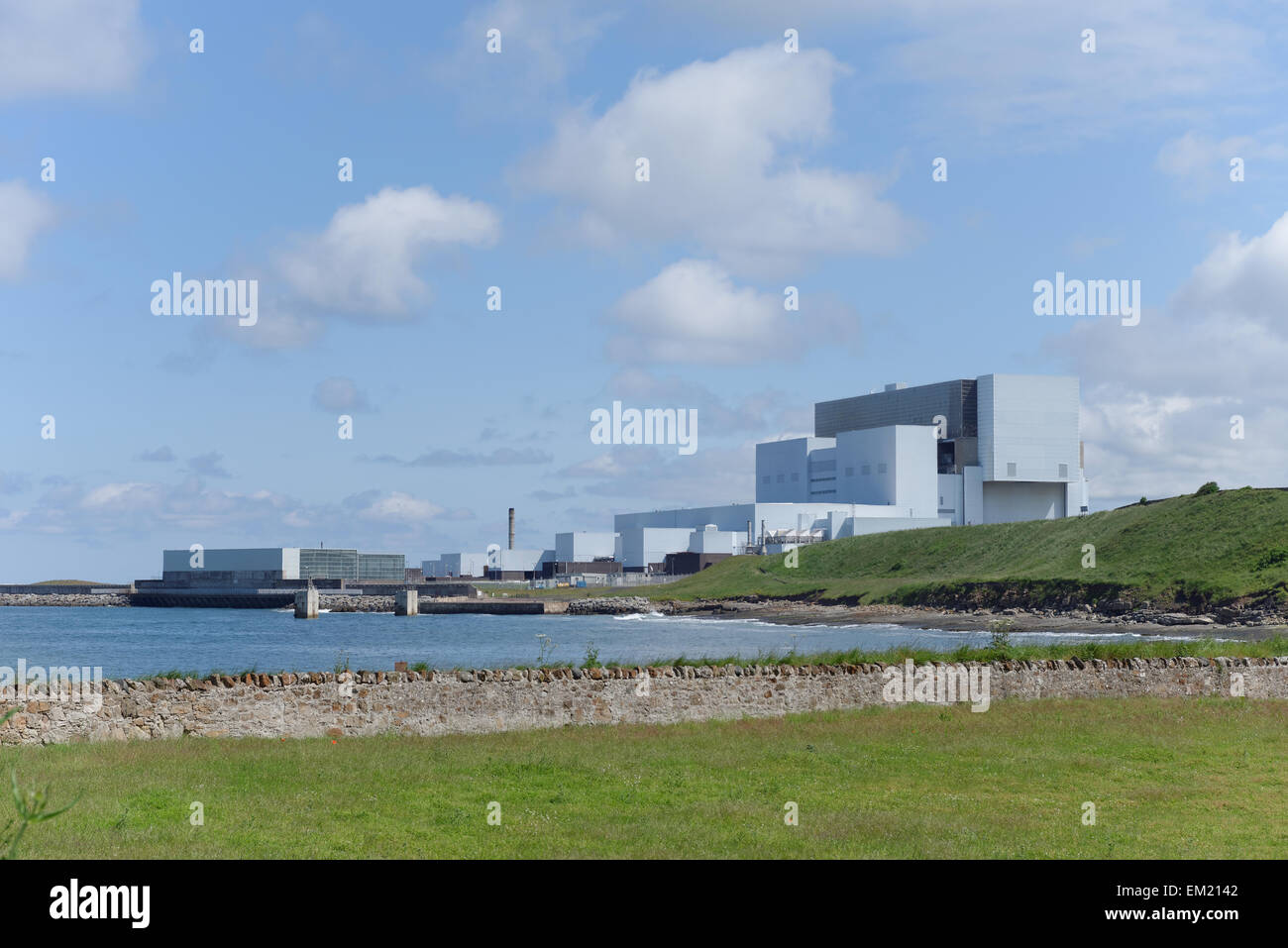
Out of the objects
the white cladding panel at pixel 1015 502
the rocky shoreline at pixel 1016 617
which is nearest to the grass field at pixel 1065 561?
the rocky shoreline at pixel 1016 617

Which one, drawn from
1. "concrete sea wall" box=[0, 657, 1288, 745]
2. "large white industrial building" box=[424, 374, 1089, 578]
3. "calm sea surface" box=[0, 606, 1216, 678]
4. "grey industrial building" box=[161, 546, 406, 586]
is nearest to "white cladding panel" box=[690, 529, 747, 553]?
"large white industrial building" box=[424, 374, 1089, 578]

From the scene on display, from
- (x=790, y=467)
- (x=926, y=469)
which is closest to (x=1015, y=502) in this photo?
(x=926, y=469)

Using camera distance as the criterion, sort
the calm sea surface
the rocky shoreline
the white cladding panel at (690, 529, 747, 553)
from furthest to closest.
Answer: the white cladding panel at (690, 529, 747, 553)
the rocky shoreline
the calm sea surface

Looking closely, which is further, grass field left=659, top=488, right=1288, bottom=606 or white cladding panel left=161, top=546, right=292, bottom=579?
white cladding panel left=161, top=546, right=292, bottom=579

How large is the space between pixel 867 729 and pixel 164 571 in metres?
163

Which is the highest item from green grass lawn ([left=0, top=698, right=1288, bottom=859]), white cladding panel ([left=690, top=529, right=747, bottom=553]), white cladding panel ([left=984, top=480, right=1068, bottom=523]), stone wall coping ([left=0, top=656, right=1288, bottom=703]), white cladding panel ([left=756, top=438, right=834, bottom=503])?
white cladding panel ([left=756, top=438, right=834, bottom=503])

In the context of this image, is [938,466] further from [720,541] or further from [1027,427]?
[720,541]

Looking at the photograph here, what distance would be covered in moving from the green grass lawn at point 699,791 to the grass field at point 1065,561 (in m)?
73.8

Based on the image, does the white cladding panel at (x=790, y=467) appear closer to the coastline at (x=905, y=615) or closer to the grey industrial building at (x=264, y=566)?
the coastline at (x=905, y=615)

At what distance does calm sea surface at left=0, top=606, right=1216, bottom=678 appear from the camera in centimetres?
5466

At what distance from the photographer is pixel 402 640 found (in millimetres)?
78438

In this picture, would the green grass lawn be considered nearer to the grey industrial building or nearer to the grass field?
the grass field

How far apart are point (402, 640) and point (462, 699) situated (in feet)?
191

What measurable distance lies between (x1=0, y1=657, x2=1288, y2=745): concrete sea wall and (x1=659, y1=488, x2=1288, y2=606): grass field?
70.1m
